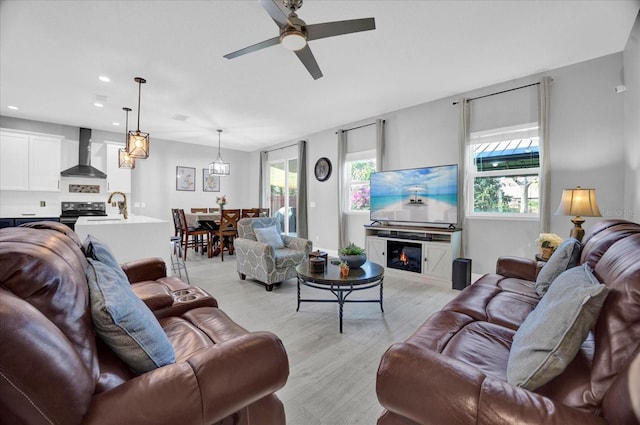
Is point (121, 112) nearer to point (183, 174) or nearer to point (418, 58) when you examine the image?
point (183, 174)

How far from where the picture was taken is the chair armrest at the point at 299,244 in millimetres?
4035

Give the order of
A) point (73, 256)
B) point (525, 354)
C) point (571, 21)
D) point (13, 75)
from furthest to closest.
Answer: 1. point (13, 75)
2. point (571, 21)
3. point (73, 256)
4. point (525, 354)

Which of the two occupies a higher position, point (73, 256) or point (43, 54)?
point (43, 54)

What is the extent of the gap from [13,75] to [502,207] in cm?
675

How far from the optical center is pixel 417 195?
4418mm

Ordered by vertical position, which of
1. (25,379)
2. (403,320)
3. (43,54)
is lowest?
(403,320)

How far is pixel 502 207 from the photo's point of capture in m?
3.94

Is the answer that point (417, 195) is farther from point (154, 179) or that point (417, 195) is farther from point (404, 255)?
point (154, 179)

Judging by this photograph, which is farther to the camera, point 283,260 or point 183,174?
point 183,174

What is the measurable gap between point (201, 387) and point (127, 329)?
342 millimetres

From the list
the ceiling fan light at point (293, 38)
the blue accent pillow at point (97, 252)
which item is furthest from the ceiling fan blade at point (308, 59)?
the blue accent pillow at point (97, 252)

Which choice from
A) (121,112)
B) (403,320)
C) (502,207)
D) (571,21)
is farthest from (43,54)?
(502,207)

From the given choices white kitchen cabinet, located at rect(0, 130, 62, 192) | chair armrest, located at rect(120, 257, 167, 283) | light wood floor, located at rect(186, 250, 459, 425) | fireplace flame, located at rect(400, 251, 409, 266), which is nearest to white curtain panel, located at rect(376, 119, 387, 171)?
fireplace flame, located at rect(400, 251, 409, 266)

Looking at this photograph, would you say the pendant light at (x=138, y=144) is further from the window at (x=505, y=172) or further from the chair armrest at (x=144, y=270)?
the window at (x=505, y=172)
